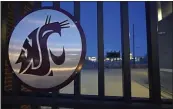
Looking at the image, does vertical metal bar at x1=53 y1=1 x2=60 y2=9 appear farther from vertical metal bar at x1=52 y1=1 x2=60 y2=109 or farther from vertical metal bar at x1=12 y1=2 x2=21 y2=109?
vertical metal bar at x1=12 y1=2 x2=21 y2=109

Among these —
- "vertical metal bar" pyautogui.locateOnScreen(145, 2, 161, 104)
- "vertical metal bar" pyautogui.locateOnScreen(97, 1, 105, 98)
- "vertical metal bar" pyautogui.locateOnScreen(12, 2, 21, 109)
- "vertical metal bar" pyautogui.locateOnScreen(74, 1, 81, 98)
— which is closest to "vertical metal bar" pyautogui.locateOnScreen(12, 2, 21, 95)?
"vertical metal bar" pyautogui.locateOnScreen(12, 2, 21, 109)

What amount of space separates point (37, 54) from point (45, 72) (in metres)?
0.18

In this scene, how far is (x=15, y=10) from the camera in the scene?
193 cm

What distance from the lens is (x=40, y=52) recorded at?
1.83 m

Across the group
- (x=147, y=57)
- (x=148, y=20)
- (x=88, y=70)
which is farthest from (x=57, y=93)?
(x=148, y=20)

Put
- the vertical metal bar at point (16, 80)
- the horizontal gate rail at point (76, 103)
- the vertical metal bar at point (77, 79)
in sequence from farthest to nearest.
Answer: the vertical metal bar at point (16, 80) → the vertical metal bar at point (77, 79) → the horizontal gate rail at point (76, 103)

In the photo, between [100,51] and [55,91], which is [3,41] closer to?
[55,91]

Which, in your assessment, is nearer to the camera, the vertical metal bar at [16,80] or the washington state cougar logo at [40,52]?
the washington state cougar logo at [40,52]

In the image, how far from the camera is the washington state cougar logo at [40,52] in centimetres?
180

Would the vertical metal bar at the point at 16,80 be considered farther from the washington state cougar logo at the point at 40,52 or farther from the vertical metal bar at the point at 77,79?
the vertical metal bar at the point at 77,79

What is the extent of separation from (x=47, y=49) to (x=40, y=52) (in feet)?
0.24

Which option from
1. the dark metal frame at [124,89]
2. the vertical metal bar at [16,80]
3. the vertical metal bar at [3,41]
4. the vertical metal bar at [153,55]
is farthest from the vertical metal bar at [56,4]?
the vertical metal bar at [153,55]

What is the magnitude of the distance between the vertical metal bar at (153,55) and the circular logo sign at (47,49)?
55cm

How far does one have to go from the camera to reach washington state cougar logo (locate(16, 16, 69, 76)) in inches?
70.9
